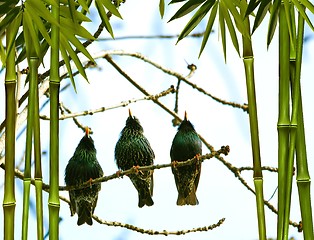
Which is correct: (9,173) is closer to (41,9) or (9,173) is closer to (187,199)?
(41,9)

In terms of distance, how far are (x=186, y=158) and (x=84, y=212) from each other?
0.57m

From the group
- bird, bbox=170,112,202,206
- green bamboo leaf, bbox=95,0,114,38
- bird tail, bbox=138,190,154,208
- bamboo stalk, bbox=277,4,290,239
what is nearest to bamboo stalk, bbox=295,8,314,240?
bamboo stalk, bbox=277,4,290,239

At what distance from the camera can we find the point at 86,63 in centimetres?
303

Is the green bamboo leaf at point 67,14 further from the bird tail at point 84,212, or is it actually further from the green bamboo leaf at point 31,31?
the bird tail at point 84,212

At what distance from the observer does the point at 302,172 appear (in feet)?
3.83

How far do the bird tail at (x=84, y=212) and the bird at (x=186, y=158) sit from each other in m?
0.40

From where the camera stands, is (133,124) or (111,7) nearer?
(111,7)

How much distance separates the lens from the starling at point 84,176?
335 cm

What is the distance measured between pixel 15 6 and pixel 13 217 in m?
0.44

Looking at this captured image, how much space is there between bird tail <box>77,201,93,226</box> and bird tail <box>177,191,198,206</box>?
1.32 ft

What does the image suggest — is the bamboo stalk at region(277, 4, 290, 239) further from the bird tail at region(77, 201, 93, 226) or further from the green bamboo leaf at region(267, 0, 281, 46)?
the bird tail at region(77, 201, 93, 226)

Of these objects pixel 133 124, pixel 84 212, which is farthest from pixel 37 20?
pixel 133 124

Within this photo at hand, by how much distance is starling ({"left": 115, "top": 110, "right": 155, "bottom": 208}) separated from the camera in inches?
145

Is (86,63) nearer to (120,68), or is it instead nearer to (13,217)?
(120,68)
